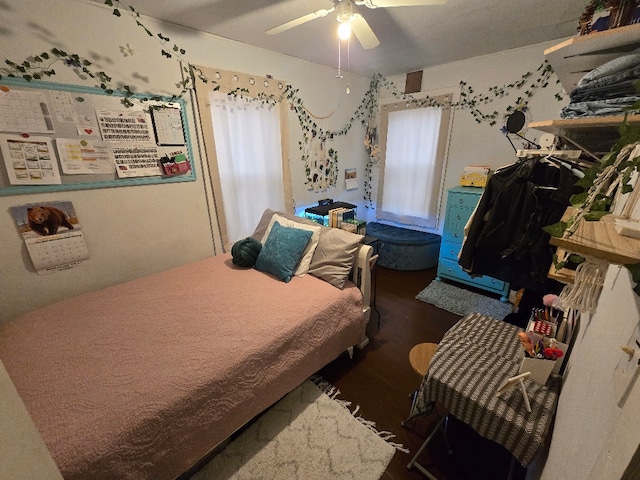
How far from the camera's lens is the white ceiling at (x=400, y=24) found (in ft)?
5.86

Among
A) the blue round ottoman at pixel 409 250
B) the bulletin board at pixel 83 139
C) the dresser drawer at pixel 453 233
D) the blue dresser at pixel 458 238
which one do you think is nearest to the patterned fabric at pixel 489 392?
the blue dresser at pixel 458 238

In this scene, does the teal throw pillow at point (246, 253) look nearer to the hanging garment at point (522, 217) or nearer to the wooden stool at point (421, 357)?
the wooden stool at point (421, 357)

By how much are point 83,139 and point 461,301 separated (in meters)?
3.51

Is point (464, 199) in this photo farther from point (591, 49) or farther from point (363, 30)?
point (363, 30)

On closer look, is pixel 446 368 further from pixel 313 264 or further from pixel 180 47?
pixel 180 47

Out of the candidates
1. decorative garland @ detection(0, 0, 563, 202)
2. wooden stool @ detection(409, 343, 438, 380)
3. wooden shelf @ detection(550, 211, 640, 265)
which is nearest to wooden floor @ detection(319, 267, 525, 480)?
wooden stool @ detection(409, 343, 438, 380)

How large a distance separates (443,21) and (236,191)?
2.25 metres

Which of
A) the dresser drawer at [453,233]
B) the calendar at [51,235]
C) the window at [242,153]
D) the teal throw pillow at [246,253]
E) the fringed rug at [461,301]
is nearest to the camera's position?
the calendar at [51,235]

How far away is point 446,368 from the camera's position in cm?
114

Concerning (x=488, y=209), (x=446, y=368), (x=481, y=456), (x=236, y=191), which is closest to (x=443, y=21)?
(x=488, y=209)

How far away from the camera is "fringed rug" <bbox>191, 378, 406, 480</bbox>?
4.41 feet

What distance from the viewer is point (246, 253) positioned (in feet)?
7.04

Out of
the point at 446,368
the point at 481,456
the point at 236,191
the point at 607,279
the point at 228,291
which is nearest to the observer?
the point at 607,279

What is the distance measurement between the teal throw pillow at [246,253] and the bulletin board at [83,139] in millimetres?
823
